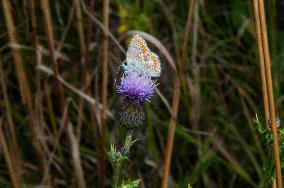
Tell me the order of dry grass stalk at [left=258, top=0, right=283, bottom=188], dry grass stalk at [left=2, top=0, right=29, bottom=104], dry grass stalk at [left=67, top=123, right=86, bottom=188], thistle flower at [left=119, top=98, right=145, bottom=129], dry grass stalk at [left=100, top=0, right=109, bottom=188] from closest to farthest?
dry grass stalk at [left=258, top=0, right=283, bottom=188]
thistle flower at [left=119, top=98, right=145, bottom=129]
dry grass stalk at [left=100, top=0, right=109, bottom=188]
dry grass stalk at [left=2, top=0, right=29, bottom=104]
dry grass stalk at [left=67, top=123, right=86, bottom=188]

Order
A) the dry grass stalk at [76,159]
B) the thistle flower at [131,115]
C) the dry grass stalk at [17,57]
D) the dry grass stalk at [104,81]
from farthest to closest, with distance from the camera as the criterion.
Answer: the dry grass stalk at [76,159]
the dry grass stalk at [17,57]
the dry grass stalk at [104,81]
the thistle flower at [131,115]

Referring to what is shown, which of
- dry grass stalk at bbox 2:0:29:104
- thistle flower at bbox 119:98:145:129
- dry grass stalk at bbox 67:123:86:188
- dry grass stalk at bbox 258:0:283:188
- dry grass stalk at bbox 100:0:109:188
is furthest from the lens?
dry grass stalk at bbox 67:123:86:188

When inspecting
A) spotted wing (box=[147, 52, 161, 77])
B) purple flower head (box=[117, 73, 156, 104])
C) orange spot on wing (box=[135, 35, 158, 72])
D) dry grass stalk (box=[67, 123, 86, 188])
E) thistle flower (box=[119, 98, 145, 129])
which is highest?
orange spot on wing (box=[135, 35, 158, 72])

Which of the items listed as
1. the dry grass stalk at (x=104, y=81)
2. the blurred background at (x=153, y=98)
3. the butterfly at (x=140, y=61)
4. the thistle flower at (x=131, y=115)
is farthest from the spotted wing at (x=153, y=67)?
the blurred background at (x=153, y=98)

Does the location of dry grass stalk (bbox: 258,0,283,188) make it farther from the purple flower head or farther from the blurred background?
the blurred background

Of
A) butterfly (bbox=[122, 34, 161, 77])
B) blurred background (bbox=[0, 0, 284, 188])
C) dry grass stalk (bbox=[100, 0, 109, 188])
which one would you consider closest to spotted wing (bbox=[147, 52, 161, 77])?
butterfly (bbox=[122, 34, 161, 77])

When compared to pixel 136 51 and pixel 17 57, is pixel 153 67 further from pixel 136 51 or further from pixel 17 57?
pixel 17 57

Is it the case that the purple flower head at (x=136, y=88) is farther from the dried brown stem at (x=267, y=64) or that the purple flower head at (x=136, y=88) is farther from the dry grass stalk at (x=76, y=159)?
the dry grass stalk at (x=76, y=159)
